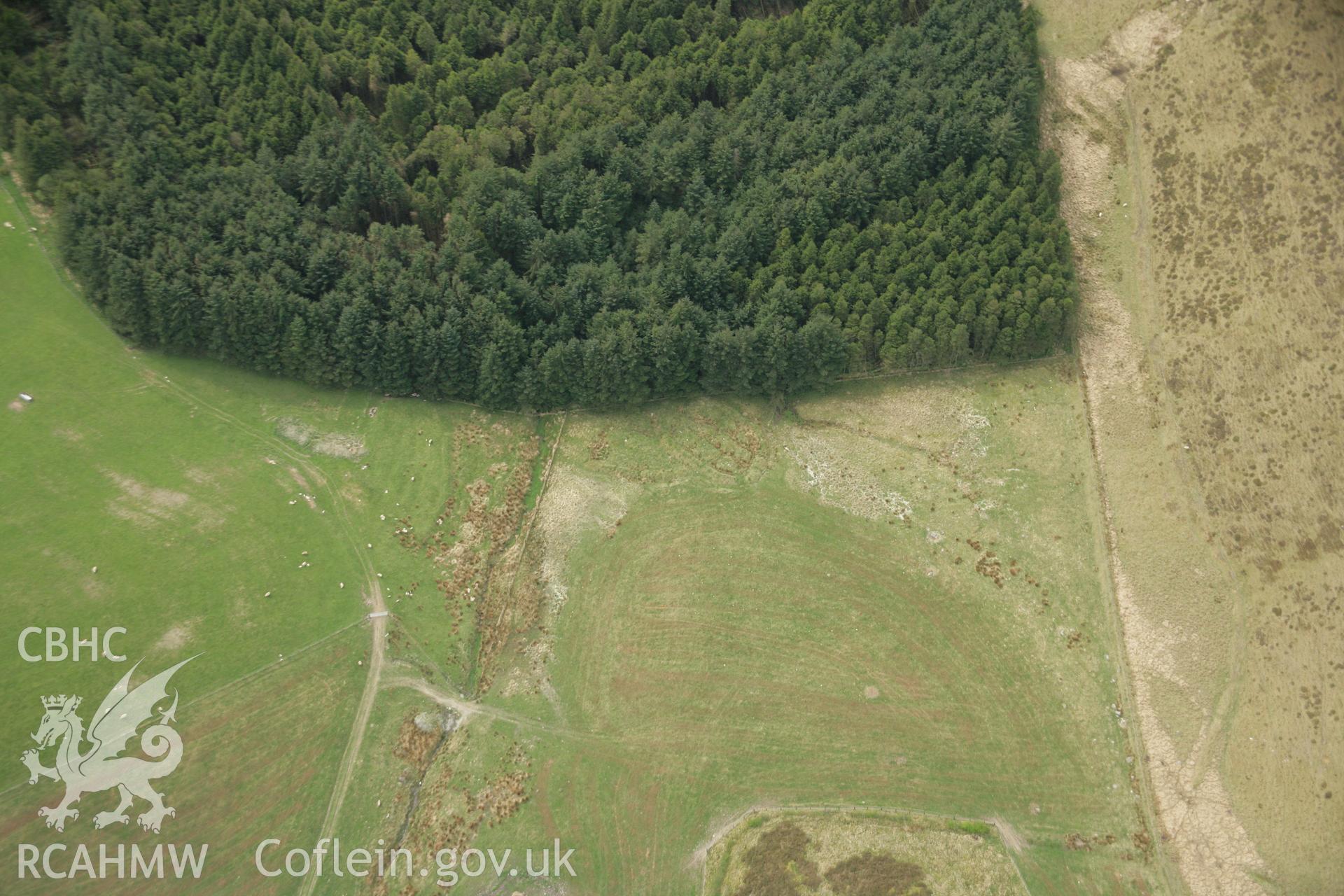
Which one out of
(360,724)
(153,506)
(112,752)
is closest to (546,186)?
(153,506)

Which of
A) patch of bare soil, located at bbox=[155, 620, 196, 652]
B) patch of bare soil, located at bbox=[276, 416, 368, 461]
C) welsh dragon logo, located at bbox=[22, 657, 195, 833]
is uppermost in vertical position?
patch of bare soil, located at bbox=[276, 416, 368, 461]

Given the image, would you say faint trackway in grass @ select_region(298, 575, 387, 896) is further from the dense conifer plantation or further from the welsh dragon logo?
the dense conifer plantation

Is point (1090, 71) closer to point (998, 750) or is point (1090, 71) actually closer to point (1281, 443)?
point (1281, 443)

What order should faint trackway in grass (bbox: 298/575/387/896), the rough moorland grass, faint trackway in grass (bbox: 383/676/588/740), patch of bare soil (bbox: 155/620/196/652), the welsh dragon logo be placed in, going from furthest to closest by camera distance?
faint trackway in grass (bbox: 383/676/588/740), patch of bare soil (bbox: 155/620/196/652), the rough moorland grass, faint trackway in grass (bbox: 298/575/387/896), the welsh dragon logo

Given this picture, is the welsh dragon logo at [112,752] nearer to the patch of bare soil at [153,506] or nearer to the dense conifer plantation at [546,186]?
the patch of bare soil at [153,506]

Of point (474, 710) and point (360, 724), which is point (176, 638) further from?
point (474, 710)

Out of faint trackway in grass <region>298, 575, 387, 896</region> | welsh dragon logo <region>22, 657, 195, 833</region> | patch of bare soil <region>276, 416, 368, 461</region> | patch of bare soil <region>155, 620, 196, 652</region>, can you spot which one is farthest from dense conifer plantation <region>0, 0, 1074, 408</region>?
welsh dragon logo <region>22, 657, 195, 833</region>
